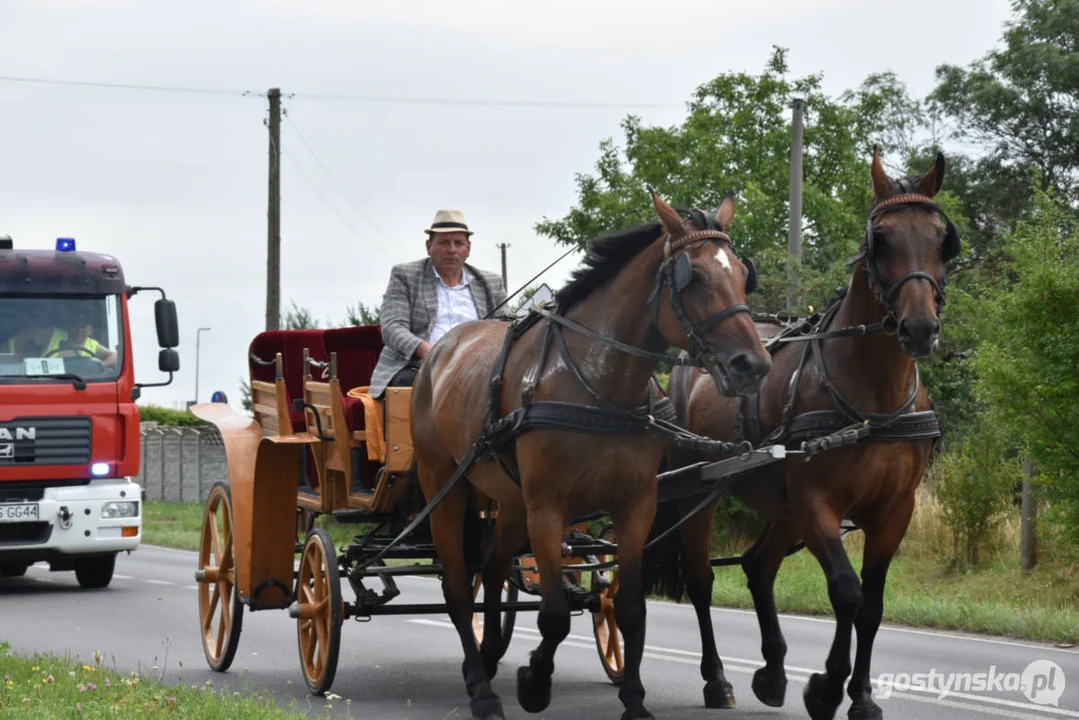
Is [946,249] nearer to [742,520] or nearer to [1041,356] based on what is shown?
[1041,356]

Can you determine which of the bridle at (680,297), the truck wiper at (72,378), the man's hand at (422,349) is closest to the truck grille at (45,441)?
the truck wiper at (72,378)

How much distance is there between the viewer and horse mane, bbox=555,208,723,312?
22.6 feet

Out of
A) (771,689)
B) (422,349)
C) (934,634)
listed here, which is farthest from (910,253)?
(934,634)

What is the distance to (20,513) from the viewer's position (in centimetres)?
1433

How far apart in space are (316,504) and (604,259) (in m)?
3.08

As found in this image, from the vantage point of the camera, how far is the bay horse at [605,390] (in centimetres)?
629

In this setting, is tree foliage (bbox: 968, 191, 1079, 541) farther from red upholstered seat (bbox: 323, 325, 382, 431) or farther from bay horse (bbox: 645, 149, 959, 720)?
red upholstered seat (bbox: 323, 325, 382, 431)

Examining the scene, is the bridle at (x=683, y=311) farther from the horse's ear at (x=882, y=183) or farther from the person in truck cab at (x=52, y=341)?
the person in truck cab at (x=52, y=341)

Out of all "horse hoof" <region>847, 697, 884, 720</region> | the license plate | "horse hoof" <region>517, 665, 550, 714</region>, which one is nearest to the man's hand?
"horse hoof" <region>517, 665, 550, 714</region>

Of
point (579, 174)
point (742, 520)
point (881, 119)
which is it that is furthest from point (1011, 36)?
point (742, 520)

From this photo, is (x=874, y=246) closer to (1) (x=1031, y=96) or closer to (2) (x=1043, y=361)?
(2) (x=1043, y=361)

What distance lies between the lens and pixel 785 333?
7.90 m

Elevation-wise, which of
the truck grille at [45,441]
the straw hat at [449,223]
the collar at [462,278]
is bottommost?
the truck grille at [45,441]

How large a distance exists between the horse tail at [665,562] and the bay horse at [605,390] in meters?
1.22
